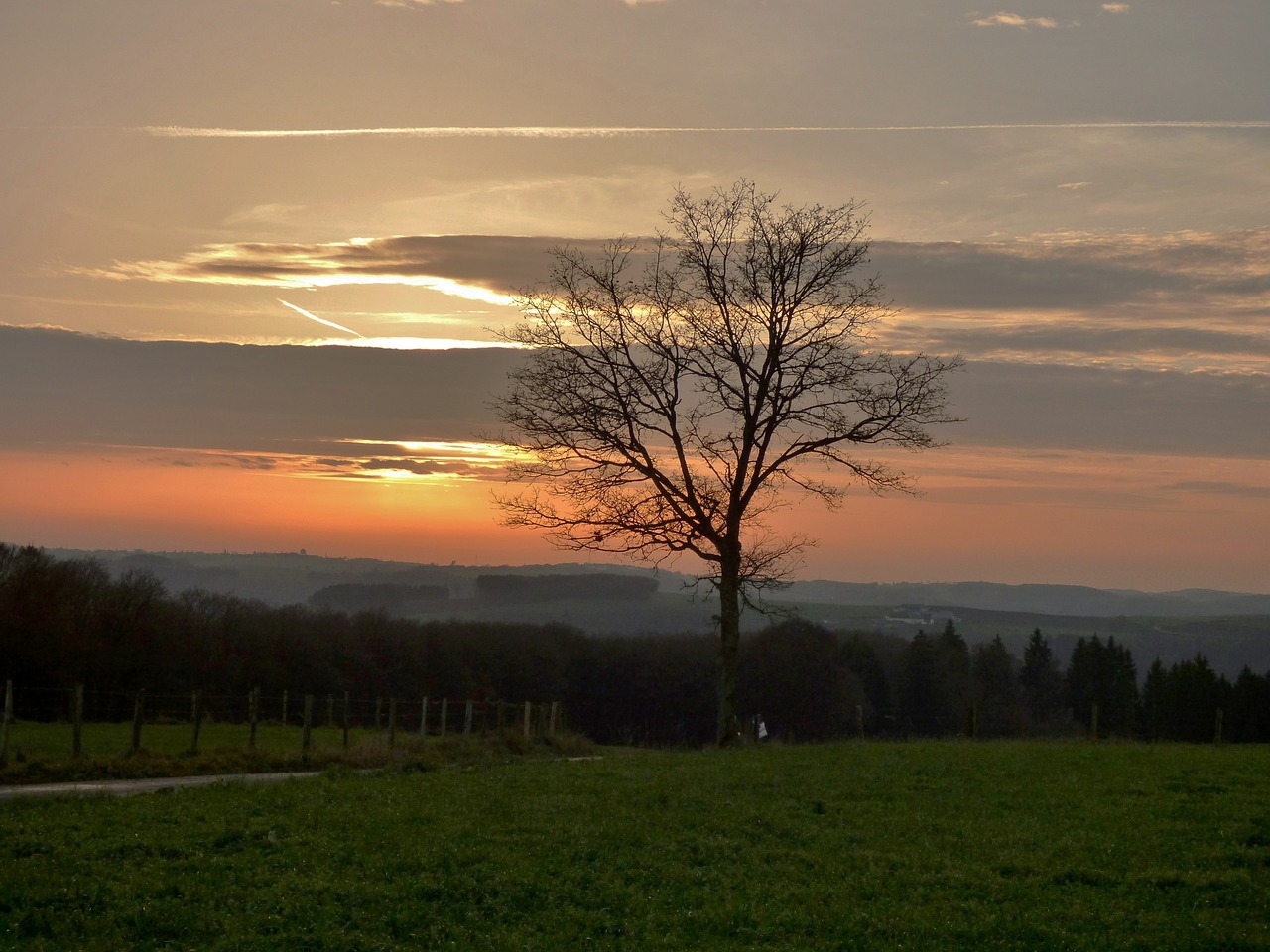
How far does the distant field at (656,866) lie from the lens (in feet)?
36.6

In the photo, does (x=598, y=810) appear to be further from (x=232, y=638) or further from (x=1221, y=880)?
(x=232, y=638)

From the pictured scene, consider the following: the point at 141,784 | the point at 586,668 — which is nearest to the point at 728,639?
the point at 141,784

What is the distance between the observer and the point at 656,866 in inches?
541

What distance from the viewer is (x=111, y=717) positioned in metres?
57.7

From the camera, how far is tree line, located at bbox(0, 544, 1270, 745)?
248ft

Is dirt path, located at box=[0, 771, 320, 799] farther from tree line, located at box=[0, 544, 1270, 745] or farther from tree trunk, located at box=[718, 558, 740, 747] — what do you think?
tree line, located at box=[0, 544, 1270, 745]

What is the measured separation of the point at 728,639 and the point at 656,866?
62.7 feet

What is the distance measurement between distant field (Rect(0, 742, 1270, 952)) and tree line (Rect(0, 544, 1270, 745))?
5259cm

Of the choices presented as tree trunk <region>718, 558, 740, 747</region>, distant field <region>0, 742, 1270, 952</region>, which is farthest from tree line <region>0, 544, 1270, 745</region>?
distant field <region>0, 742, 1270, 952</region>

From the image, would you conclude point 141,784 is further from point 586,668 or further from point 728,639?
point 586,668

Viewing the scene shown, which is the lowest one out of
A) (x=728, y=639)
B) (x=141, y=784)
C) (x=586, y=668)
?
(x=586, y=668)

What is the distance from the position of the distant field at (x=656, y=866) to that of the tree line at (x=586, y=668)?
2070 inches

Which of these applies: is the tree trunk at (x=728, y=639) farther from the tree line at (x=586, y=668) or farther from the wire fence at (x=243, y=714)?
the tree line at (x=586, y=668)

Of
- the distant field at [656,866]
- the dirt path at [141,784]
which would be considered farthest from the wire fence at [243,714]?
the distant field at [656,866]
